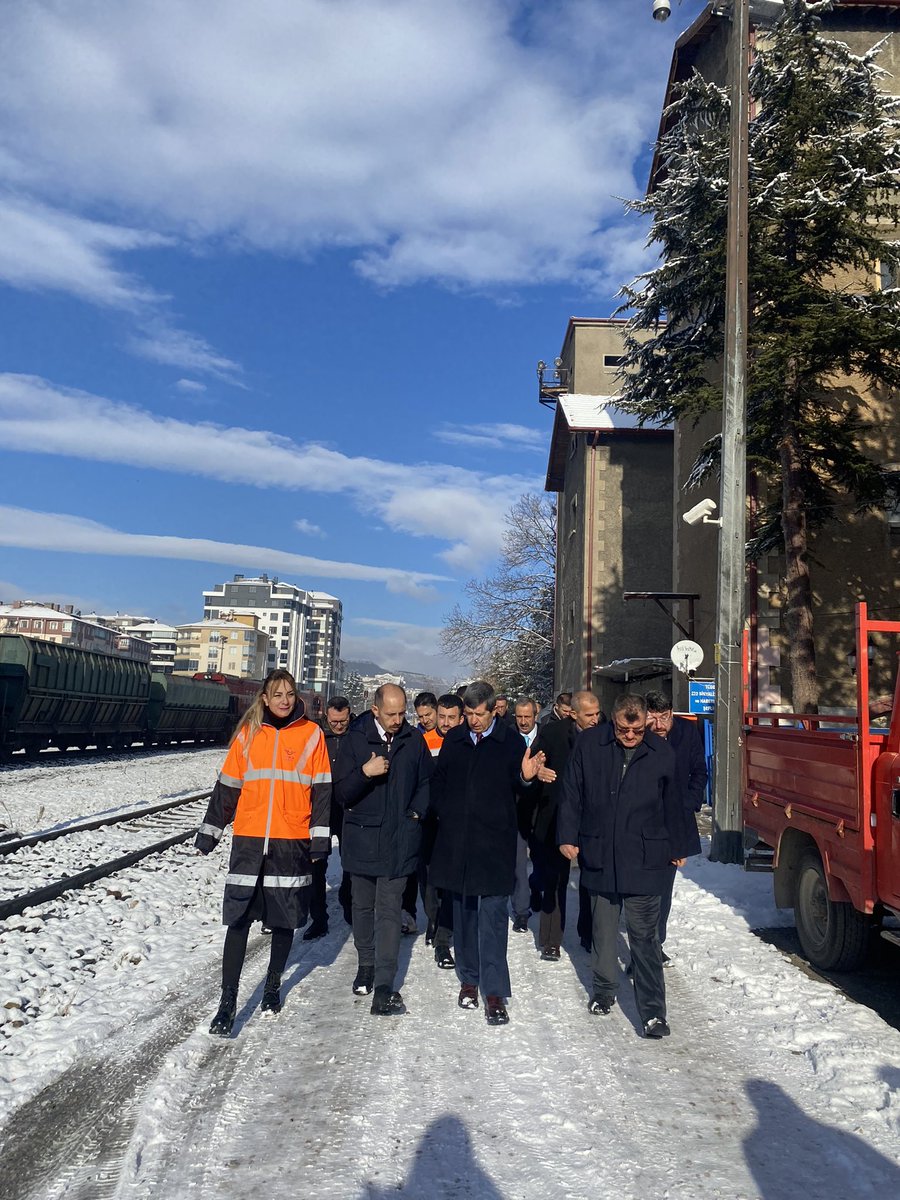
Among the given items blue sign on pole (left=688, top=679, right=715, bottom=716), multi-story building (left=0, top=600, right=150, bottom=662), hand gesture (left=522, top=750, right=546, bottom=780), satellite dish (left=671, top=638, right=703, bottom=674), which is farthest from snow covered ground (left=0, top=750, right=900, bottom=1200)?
multi-story building (left=0, top=600, right=150, bottom=662)

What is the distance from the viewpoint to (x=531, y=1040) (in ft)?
16.3

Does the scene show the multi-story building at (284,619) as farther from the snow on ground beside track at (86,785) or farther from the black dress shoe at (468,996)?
the black dress shoe at (468,996)

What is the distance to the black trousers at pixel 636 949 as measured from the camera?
5.14 m

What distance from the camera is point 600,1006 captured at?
5.45 m

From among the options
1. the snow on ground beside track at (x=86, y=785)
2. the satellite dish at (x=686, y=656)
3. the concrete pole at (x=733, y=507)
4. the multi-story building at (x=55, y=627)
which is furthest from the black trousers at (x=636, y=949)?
the multi-story building at (x=55, y=627)

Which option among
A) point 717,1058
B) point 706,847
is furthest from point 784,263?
point 717,1058

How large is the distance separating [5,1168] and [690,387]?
14.9 metres

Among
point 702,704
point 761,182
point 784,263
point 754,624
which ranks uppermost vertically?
point 761,182

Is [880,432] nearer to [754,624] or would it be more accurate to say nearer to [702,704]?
[754,624]

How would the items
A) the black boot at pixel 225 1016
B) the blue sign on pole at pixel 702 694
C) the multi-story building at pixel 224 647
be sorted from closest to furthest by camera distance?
the black boot at pixel 225 1016, the blue sign on pole at pixel 702 694, the multi-story building at pixel 224 647

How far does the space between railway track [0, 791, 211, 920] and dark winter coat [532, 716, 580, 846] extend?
4.49 meters

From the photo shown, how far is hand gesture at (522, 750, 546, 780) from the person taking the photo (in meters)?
5.62

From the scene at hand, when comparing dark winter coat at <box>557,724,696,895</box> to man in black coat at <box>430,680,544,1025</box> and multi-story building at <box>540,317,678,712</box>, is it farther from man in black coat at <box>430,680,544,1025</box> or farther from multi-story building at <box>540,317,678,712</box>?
multi-story building at <box>540,317,678,712</box>

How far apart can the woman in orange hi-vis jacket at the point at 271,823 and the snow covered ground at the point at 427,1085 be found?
47 cm
